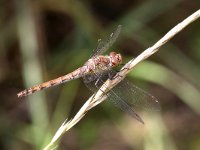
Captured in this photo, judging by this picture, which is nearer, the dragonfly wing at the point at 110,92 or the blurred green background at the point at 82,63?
the dragonfly wing at the point at 110,92

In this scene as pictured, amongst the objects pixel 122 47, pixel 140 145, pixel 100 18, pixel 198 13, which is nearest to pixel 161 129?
pixel 140 145

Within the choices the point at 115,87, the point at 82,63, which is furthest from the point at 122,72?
the point at 82,63

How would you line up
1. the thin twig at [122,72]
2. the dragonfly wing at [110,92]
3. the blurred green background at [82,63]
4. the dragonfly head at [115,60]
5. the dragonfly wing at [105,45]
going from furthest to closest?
the blurred green background at [82,63]
the dragonfly wing at [105,45]
the dragonfly head at [115,60]
the dragonfly wing at [110,92]
the thin twig at [122,72]

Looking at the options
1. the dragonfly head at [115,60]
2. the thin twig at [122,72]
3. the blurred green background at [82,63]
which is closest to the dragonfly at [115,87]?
the dragonfly head at [115,60]

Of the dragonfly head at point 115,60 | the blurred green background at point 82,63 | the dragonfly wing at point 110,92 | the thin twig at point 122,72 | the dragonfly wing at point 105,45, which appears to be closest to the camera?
the thin twig at point 122,72

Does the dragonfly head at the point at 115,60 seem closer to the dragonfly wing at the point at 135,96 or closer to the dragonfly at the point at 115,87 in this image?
the dragonfly at the point at 115,87

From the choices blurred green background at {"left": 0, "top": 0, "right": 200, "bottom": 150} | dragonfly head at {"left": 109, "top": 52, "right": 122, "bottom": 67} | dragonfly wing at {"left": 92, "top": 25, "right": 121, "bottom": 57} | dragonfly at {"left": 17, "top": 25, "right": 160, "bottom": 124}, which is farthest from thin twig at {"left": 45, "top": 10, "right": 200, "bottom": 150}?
blurred green background at {"left": 0, "top": 0, "right": 200, "bottom": 150}

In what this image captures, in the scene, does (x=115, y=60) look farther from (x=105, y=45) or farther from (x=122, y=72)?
(x=122, y=72)

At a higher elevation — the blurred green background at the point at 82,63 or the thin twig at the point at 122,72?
the blurred green background at the point at 82,63

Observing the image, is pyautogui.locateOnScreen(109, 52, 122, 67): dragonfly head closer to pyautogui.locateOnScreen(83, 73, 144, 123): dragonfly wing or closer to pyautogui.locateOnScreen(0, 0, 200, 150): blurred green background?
pyautogui.locateOnScreen(83, 73, 144, 123): dragonfly wing
